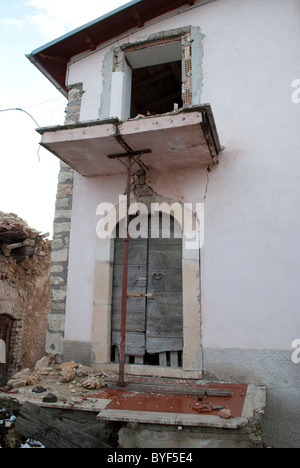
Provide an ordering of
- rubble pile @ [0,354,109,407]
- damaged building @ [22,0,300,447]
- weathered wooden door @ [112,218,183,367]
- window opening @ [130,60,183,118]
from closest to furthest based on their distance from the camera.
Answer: rubble pile @ [0,354,109,407] < damaged building @ [22,0,300,447] < weathered wooden door @ [112,218,183,367] < window opening @ [130,60,183,118]

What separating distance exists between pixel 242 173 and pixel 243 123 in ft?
2.41

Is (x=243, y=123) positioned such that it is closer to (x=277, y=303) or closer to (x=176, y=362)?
(x=277, y=303)

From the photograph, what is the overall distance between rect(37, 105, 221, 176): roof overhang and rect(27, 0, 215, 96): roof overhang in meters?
2.30

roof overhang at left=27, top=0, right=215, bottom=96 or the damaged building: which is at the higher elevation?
roof overhang at left=27, top=0, right=215, bottom=96

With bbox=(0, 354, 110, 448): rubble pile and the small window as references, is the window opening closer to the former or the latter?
the small window

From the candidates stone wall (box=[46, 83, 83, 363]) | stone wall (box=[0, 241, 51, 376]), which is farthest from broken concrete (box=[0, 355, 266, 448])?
stone wall (box=[0, 241, 51, 376])

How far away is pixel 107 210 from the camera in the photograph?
201 inches

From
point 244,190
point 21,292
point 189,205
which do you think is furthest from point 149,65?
point 21,292

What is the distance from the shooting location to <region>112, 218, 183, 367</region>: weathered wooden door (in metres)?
4.65

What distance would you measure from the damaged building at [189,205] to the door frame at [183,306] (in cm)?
1

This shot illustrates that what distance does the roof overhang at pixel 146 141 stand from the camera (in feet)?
12.9

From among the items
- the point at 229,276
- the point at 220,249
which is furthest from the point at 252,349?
the point at 220,249

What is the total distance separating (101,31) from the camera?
5648 millimetres
